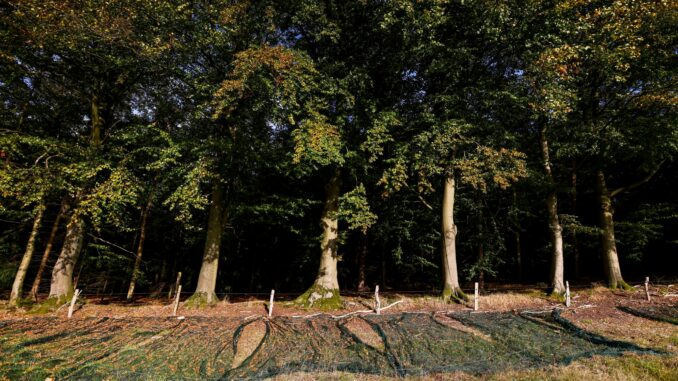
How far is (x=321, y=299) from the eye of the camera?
12.6m

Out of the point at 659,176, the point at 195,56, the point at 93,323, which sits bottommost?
the point at 93,323

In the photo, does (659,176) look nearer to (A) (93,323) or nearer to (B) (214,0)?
(B) (214,0)

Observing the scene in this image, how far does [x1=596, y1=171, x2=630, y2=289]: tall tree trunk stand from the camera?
1485 cm

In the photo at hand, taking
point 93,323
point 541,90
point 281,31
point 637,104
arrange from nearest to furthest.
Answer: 1. point 93,323
2. point 541,90
3. point 637,104
4. point 281,31

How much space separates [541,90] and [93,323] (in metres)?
14.3

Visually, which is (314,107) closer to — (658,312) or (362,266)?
(362,266)

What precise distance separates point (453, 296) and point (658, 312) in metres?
5.79

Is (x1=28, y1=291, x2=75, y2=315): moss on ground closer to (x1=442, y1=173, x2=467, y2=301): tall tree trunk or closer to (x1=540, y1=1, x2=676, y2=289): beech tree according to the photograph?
(x1=442, y1=173, x2=467, y2=301): tall tree trunk

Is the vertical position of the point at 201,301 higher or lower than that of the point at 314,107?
lower

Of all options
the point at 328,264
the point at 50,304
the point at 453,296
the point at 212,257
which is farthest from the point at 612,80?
the point at 50,304

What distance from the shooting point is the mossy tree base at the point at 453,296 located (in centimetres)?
1255

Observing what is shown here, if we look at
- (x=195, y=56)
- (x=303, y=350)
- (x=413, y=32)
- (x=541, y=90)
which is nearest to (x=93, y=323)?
(x=303, y=350)

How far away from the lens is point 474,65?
41.4 feet

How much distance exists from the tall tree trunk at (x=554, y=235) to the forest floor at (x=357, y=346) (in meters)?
3.30
